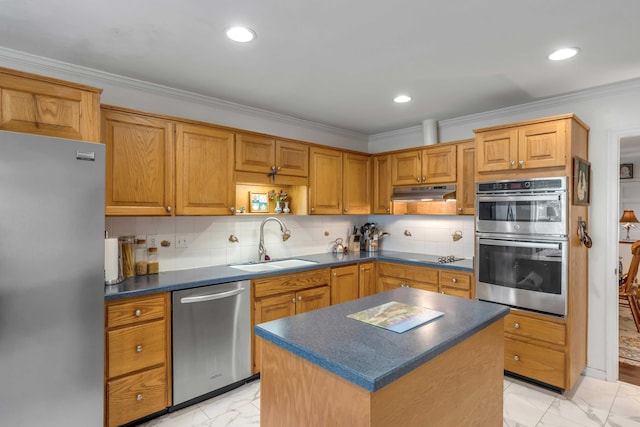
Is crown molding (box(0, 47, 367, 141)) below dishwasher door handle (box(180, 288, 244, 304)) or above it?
above

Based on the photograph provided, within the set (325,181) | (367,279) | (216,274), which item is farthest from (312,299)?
(325,181)

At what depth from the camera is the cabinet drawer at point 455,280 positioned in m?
3.27

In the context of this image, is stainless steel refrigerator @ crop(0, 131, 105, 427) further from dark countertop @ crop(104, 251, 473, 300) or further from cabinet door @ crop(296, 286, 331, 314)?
cabinet door @ crop(296, 286, 331, 314)

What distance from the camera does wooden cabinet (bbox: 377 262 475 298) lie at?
10.8 feet

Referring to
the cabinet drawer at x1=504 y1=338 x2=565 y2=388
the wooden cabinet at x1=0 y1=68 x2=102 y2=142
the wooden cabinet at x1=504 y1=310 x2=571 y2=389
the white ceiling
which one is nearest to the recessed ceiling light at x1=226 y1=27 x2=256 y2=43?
the white ceiling

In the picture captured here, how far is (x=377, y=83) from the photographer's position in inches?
112

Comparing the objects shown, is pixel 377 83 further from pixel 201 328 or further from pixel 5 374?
pixel 5 374

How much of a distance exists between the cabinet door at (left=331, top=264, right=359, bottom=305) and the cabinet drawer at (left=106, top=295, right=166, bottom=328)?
5.55 ft

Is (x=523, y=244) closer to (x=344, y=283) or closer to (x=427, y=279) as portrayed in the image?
(x=427, y=279)

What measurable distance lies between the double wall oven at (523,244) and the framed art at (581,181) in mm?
153

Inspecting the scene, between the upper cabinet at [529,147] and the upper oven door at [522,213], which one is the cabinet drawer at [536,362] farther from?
the upper cabinet at [529,147]

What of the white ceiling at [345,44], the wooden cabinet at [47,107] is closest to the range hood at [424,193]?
the white ceiling at [345,44]

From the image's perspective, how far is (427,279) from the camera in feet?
11.7

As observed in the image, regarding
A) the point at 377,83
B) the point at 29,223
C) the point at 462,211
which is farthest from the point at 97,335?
the point at 462,211
